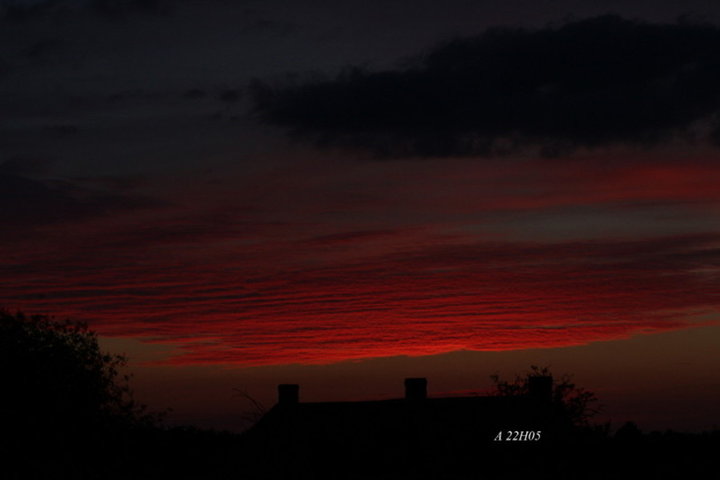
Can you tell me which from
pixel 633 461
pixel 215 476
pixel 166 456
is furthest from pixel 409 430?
pixel 166 456

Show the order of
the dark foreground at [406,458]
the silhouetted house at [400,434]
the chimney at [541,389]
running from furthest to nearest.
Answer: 1. the chimney at [541,389]
2. the silhouetted house at [400,434]
3. the dark foreground at [406,458]

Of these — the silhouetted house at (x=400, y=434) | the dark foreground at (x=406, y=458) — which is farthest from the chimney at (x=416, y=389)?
the dark foreground at (x=406, y=458)

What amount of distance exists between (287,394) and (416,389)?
214 inches

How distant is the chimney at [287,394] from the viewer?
43906 mm

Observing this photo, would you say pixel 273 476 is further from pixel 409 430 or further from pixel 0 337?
pixel 0 337

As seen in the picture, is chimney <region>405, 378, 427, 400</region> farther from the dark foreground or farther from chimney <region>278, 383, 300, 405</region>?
chimney <region>278, 383, 300, 405</region>

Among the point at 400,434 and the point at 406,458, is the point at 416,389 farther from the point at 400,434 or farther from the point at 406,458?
the point at 406,458

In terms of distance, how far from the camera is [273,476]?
42.1 m

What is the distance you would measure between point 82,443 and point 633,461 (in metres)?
29.9

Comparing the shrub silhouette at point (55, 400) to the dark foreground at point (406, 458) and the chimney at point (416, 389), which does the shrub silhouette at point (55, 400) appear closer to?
the dark foreground at point (406, 458)

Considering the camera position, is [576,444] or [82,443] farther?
[82,443]

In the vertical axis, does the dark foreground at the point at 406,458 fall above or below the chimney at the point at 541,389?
below

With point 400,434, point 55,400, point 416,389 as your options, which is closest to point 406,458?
point 400,434

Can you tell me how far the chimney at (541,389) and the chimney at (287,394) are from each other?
395 inches
